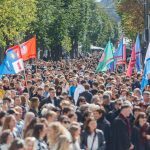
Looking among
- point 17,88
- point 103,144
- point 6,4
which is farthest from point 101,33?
point 103,144

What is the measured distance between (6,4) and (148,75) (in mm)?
29736

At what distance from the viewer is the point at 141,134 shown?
1498 cm

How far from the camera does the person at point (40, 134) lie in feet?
41.1

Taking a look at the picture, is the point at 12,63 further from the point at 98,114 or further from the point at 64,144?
the point at 64,144

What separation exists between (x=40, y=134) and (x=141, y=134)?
2.88 metres

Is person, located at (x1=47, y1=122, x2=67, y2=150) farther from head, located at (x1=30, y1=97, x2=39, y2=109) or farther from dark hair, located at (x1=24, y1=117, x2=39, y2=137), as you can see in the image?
head, located at (x1=30, y1=97, x2=39, y2=109)

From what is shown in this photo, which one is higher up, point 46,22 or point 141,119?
point 46,22

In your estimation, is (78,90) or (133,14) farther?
(133,14)

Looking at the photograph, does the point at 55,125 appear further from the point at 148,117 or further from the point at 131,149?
the point at 148,117

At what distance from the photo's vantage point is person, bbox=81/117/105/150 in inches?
549

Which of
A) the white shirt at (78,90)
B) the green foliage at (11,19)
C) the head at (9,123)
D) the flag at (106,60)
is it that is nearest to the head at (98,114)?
the head at (9,123)

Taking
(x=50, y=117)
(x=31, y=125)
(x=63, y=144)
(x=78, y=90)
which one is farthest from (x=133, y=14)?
(x=63, y=144)

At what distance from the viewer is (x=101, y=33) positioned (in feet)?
525

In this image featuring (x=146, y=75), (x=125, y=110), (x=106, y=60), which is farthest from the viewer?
(x=106, y=60)
